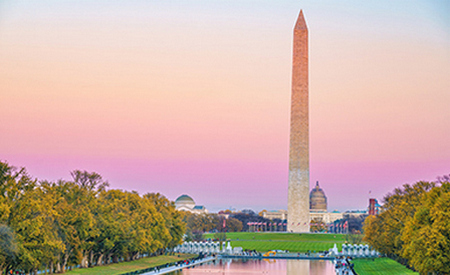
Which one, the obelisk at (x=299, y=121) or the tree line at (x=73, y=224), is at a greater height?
the obelisk at (x=299, y=121)

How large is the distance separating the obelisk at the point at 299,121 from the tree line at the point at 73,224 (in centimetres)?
2526

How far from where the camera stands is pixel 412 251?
41.8 meters

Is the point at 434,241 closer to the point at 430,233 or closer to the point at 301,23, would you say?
the point at 430,233

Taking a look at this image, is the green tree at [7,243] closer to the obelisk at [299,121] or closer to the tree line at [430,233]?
the tree line at [430,233]

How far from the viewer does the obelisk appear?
98562 millimetres

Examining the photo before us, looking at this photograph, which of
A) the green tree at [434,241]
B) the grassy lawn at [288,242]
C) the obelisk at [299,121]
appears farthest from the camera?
the obelisk at [299,121]

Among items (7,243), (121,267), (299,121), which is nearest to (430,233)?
(7,243)

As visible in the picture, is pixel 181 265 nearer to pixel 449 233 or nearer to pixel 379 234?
pixel 379 234

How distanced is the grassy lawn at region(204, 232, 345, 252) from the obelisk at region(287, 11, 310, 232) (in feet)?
18.0

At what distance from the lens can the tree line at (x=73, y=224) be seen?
40.3m

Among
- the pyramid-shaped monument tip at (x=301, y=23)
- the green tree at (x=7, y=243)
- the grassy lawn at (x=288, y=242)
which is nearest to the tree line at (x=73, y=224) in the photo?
the green tree at (x=7, y=243)

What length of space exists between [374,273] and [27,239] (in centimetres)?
2975

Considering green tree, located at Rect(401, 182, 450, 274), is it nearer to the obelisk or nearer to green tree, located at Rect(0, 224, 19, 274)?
green tree, located at Rect(0, 224, 19, 274)

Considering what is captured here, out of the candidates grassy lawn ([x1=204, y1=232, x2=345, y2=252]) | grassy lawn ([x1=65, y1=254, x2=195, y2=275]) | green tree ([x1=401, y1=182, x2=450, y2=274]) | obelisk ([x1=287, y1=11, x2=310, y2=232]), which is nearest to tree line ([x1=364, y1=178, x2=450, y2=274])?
green tree ([x1=401, y1=182, x2=450, y2=274])
